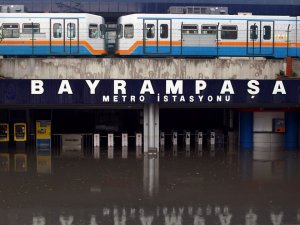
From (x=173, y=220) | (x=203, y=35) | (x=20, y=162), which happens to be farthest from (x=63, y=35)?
(x=173, y=220)

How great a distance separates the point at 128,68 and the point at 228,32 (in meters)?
6.76

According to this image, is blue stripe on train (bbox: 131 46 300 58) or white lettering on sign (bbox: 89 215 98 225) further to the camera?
blue stripe on train (bbox: 131 46 300 58)

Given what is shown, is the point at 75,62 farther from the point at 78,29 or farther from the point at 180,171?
the point at 180,171

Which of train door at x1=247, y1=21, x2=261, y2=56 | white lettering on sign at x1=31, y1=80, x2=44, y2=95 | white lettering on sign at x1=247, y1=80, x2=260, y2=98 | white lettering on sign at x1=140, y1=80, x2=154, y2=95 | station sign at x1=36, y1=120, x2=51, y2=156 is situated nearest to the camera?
white lettering on sign at x1=31, y1=80, x2=44, y2=95

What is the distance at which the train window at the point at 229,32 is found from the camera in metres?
29.0

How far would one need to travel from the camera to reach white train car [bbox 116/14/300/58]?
1127 inches

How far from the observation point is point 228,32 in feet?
95.5

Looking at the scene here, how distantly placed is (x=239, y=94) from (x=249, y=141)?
3.90 m

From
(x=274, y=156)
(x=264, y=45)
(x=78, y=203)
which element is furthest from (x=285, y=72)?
(x=78, y=203)

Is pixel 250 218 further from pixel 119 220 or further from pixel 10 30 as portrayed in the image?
pixel 10 30

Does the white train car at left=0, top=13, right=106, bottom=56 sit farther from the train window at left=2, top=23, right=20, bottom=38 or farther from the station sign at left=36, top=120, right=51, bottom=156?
the station sign at left=36, top=120, right=51, bottom=156

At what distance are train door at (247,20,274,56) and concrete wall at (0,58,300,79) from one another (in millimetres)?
2912

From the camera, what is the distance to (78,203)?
1381cm

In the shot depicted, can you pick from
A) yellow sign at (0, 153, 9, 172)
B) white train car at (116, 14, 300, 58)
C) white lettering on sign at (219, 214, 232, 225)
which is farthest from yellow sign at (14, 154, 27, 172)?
white lettering on sign at (219, 214, 232, 225)
